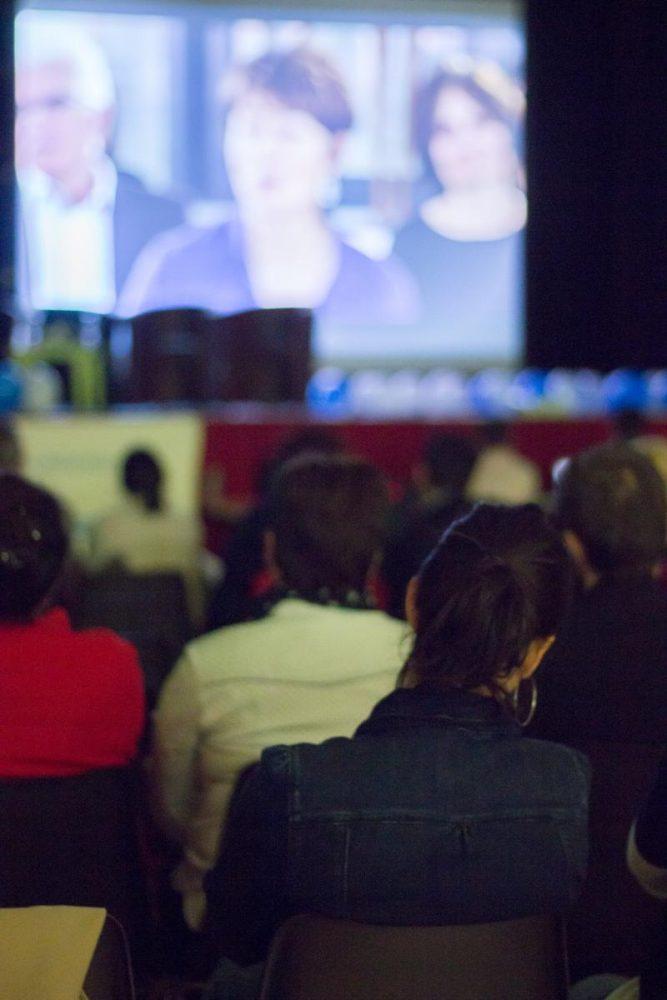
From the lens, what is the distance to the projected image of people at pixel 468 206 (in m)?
7.86

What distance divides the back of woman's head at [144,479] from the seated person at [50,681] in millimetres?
2602

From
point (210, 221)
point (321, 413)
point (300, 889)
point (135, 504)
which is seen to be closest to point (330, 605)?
point (300, 889)

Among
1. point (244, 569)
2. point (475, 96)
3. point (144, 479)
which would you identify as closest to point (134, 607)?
point (244, 569)

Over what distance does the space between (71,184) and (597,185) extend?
10.5ft

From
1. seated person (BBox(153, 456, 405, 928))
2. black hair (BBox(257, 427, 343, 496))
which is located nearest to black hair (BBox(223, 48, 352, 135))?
black hair (BBox(257, 427, 343, 496))

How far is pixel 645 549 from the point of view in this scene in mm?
2168

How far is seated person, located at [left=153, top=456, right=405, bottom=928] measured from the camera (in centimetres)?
190

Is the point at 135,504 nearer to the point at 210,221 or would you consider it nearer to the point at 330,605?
Result: the point at 330,605

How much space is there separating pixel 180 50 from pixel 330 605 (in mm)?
6153

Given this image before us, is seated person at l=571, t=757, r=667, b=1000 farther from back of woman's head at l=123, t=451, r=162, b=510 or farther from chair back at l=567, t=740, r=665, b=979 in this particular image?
back of woman's head at l=123, t=451, r=162, b=510

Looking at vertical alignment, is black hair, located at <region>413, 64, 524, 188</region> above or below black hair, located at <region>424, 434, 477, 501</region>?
above

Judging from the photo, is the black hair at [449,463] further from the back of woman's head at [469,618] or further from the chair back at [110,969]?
the chair back at [110,969]

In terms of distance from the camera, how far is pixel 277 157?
766 centimetres

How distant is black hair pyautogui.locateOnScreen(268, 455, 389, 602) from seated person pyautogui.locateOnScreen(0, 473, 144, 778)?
0.39 metres
